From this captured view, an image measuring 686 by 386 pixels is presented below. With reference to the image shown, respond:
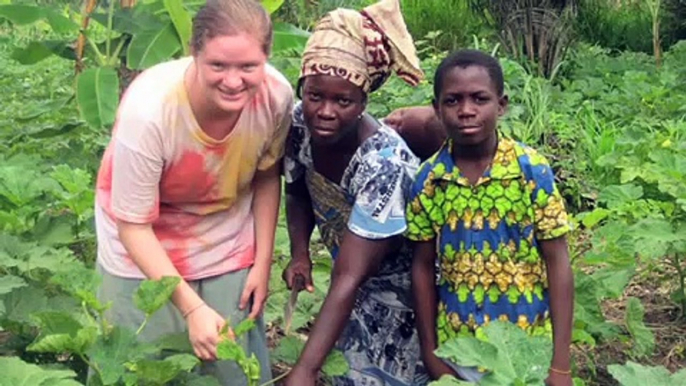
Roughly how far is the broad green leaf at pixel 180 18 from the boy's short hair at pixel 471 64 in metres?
1.53

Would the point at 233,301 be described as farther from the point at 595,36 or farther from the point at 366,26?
the point at 595,36

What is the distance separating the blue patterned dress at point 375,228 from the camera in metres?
2.94

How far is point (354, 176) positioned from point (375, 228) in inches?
6.5

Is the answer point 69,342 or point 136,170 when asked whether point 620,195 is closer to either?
→ point 136,170

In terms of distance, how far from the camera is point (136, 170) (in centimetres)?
276

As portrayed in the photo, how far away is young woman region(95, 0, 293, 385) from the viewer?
2.69 m

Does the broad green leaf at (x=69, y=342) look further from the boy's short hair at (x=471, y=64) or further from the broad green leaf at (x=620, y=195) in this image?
the broad green leaf at (x=620, y=195)

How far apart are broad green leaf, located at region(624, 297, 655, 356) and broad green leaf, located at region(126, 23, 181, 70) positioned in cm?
203

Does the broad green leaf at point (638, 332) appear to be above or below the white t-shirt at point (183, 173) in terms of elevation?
below

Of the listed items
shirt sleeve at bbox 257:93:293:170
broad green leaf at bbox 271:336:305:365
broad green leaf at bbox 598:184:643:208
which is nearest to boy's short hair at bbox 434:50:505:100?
shirt sleeve at bbox 257:93:293:170

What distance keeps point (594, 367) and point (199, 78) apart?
2004mm

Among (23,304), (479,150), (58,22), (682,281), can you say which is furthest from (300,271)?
(58,22)

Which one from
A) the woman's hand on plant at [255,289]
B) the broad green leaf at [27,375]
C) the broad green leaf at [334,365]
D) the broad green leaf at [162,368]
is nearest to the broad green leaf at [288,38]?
the woman's hand on plant at [255,289]

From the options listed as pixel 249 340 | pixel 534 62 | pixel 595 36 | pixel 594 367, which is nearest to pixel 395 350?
pixel 249 340
